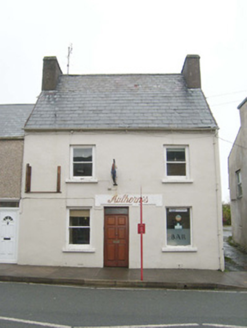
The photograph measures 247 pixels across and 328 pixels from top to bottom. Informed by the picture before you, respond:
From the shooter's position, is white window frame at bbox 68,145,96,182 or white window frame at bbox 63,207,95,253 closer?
white window frame at bbox 63,207,95,253

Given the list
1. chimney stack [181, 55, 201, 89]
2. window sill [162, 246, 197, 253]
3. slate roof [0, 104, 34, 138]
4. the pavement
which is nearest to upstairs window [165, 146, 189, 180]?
window sill [162, 246, 197, 253]

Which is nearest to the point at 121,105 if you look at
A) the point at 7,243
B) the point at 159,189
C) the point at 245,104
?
the point at 159,189

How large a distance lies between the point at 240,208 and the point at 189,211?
6.47m

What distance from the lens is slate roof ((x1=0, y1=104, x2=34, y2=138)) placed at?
1456 cm

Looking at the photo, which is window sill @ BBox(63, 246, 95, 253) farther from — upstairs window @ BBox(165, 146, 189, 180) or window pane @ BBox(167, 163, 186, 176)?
window pane @ BBox(167, 163, 186, 176)

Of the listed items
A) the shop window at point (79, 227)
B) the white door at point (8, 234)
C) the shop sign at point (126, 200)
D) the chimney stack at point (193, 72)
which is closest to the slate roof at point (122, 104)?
the chimney stack at point (193, 72)

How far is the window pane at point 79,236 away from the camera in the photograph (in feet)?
43.3

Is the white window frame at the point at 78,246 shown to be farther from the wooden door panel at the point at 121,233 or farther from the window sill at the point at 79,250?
the wooden door panel at the point at 121,233

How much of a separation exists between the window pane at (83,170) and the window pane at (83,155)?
8.7 inches

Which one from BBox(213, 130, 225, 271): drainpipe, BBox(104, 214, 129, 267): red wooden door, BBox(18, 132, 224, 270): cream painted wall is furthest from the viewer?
BBox(104, 214, 129, 267): red wooden door

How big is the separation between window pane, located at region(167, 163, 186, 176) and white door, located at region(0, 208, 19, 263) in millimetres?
6875

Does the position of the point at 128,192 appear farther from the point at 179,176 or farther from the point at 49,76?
the point at 49,76

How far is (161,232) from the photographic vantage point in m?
12.9

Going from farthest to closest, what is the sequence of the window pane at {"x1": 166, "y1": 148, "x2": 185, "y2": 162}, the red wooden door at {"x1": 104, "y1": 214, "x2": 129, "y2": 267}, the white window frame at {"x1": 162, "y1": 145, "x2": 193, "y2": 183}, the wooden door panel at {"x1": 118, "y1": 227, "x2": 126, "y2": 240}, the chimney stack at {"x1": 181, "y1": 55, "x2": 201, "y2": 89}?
1. the chimney stack at {"x1": 181, "y1": 55, "x2": 201, "y2": 89}
2. the window pane at {"x1": 166, "y1": 148, "x2": 185, "y2": 162}
3. the white window frame at {"x1": 162, "y1": 145, "x2": 193, "y2": 183}
4. the wooden door panel at {"x1": 118, "y1": 227, "x2": 126, "y2": 240}
5. the red wooden door at {"x1": 104, "y1": 214, "x2": 129, "y2": 267}
